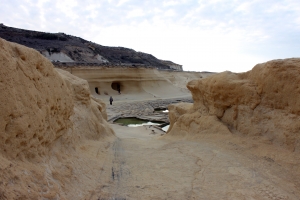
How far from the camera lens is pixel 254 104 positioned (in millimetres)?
4281

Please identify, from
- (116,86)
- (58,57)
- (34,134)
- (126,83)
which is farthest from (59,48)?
(34,134)

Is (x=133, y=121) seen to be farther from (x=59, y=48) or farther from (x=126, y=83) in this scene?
(x=59, y=48)

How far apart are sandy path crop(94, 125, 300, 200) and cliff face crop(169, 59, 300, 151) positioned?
1.59 ft

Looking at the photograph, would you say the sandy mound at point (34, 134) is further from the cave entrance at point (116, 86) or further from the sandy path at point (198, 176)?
the cave entrance at point (116, 86)

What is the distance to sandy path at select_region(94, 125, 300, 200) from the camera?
265cm

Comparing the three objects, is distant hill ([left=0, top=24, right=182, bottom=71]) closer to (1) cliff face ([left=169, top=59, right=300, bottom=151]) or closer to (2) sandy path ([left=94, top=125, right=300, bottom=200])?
(1) cliff face ([left=169, top=59, right=300, bottom=151])

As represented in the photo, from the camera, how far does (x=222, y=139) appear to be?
14.6ft

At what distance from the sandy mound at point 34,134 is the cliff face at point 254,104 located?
8.65 feet

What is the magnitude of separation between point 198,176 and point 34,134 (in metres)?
1.96

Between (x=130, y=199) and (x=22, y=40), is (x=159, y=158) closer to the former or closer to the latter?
(x=130, y=199)

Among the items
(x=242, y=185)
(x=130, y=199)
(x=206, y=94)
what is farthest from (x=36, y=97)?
(x=206, y=94)

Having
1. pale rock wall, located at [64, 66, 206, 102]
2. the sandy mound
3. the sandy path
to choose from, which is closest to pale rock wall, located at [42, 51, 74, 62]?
pale rock wall, located at [64, 66, 206, 102]

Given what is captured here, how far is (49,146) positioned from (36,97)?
562mm

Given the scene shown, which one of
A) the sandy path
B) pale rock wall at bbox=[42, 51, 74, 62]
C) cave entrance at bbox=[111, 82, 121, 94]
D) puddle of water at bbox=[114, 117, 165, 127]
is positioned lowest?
puddle of water at bbox=[114, 117, 165, 127]
